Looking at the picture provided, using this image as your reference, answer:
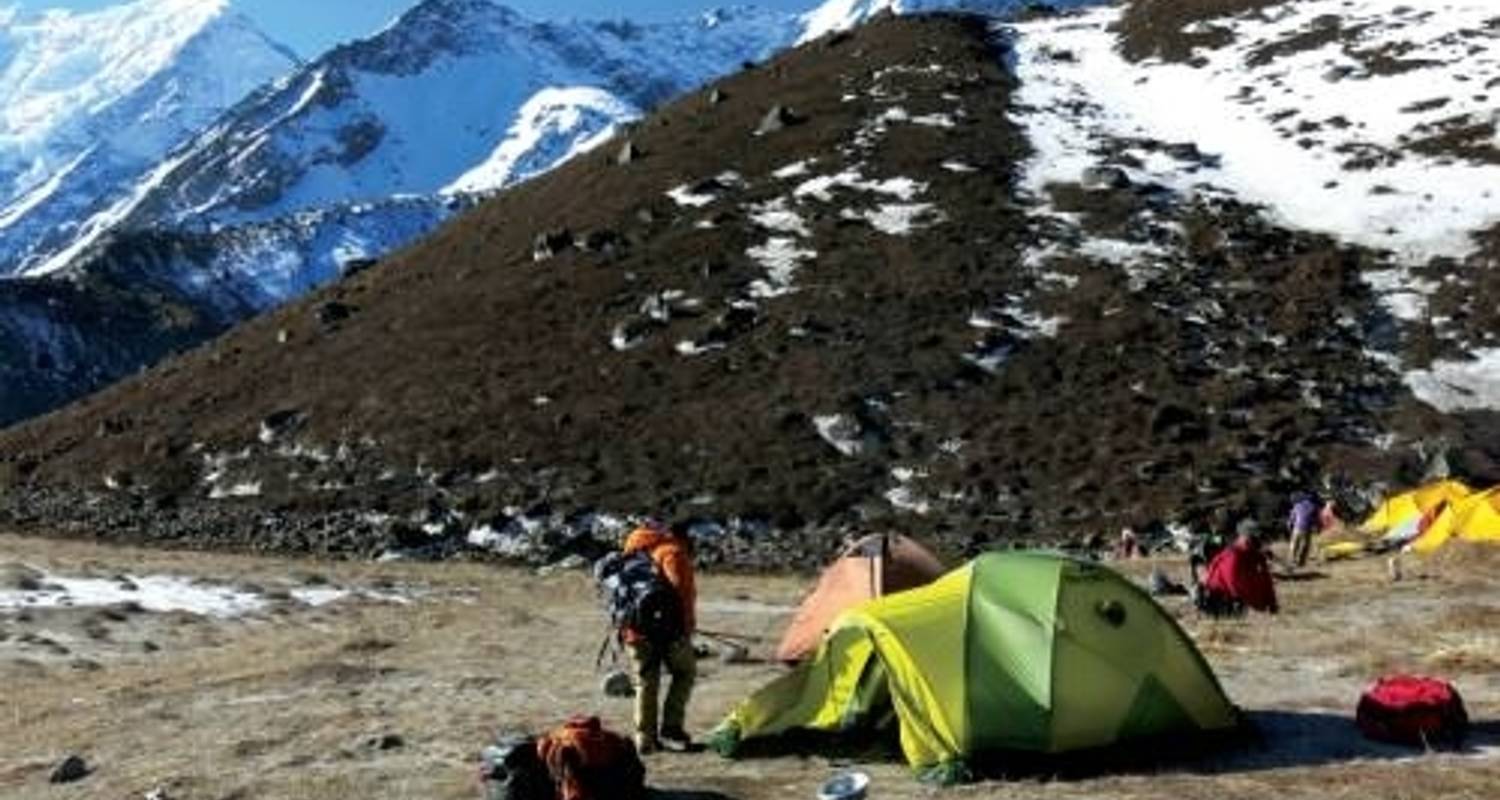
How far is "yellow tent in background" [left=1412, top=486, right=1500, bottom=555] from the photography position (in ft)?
117

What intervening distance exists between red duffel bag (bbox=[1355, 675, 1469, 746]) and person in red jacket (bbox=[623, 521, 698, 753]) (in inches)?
266

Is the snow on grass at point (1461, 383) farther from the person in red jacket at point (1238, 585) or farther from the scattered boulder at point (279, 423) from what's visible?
the scattered boulder at point (279, 423)

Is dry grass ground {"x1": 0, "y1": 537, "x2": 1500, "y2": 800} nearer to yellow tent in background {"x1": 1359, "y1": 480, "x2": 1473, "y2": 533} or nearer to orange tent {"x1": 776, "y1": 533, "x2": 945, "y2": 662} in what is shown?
orange tent {"x1": 776, "y1": 533, "x2": 945, "y2": 662}

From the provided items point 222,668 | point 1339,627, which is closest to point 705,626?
point 222,668

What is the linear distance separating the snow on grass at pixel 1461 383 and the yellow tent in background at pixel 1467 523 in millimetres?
14852

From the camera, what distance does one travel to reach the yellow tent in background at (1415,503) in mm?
38812

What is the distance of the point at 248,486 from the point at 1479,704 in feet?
144

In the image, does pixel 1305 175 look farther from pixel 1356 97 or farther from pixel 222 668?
pixel 222 668

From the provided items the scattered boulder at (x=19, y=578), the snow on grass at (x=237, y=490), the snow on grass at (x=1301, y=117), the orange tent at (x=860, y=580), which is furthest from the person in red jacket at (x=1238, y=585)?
the snow on grass at (x=1301, y=117)

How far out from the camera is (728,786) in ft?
54.2

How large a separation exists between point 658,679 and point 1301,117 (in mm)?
65544

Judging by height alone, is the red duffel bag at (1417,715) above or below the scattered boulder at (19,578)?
above

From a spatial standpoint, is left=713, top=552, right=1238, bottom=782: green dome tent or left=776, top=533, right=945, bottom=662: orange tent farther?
left=776, top=533, right=945, bottom=662: orange tent

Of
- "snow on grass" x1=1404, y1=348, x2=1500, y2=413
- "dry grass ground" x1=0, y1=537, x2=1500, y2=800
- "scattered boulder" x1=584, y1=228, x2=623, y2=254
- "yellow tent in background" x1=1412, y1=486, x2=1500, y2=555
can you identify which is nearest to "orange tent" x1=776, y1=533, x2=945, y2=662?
"dry grass ground" x1=0, y1=537, x2=1500, y2=800
